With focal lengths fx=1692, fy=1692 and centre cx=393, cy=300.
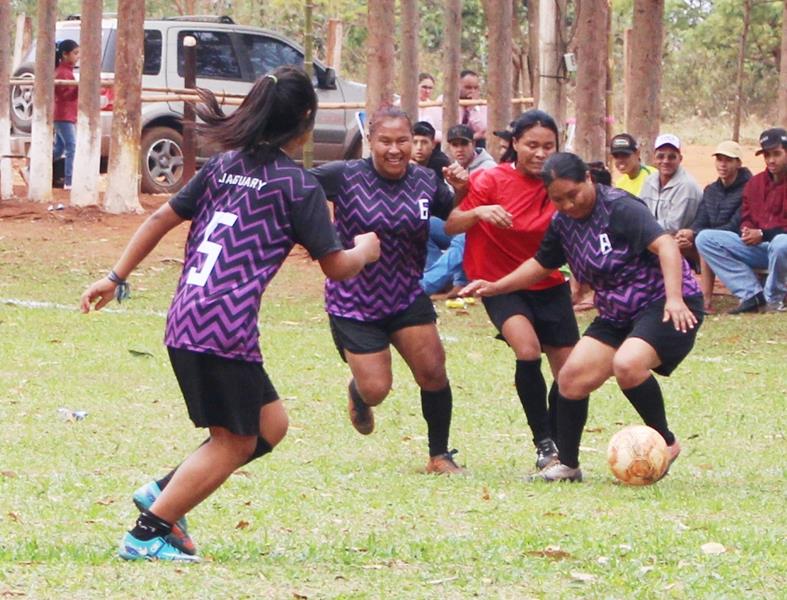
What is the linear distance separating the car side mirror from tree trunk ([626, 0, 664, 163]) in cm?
664

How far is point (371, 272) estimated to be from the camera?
8500 millimetres

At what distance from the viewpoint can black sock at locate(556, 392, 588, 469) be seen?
8.36 meters

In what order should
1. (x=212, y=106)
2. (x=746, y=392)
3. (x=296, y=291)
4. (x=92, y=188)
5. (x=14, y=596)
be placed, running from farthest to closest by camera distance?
(x=92, y=188) < (x=296, y=291) < (x=746, y=392) < (x=212, y=106) < (x=14, y=596)

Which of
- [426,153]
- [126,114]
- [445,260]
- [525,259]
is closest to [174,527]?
[525,259]

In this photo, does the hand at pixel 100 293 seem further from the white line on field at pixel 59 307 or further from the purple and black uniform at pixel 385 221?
the white line on field at pixel 59 307

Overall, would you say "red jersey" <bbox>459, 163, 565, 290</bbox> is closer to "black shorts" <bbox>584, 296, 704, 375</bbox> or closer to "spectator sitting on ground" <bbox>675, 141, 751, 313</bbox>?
"black shorts" <bbox>584, 296, 704, 375</bbox>

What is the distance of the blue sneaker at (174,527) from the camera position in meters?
6.08

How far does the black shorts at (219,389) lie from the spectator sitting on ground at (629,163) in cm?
971

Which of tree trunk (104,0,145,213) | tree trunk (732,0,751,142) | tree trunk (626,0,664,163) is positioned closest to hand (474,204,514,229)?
tree trunk (626,0,664,163)

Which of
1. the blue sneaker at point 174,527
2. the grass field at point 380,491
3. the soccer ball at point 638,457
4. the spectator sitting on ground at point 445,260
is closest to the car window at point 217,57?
the spectator sitting on ground at point 445,260

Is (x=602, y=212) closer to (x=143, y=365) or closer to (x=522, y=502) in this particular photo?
(x=522, y=502)

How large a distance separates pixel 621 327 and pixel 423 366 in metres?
1.03

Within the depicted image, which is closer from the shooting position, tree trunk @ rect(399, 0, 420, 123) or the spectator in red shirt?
tree trunk @ rect(399, 0, 420, 123)

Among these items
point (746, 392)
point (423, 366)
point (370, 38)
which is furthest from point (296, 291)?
point (423, 366)
